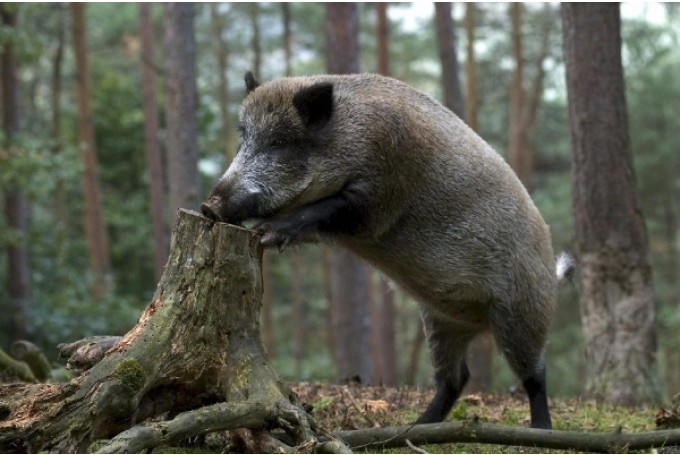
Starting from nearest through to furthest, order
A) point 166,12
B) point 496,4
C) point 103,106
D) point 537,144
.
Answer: point 166,12
point 103,106
point 496,4
point 537,144

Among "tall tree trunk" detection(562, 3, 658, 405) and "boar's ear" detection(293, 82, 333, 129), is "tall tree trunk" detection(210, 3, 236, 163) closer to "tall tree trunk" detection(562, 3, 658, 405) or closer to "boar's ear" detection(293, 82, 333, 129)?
"tall tree trunk" detection(562, 3, 658, 405)

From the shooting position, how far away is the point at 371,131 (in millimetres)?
5500

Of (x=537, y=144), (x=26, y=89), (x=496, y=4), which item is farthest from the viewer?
(x=26, y=89)

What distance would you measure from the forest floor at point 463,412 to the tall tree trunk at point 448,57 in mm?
5746

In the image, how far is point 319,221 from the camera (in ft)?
16.6

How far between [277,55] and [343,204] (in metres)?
24.4

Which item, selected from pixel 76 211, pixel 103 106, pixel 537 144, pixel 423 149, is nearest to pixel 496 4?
pixel 537 144

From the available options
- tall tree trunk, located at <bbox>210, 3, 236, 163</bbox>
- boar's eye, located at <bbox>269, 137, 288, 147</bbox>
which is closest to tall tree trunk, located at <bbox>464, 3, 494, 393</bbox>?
boar's eye, located at <bbox>269, 137, 288, 147</bbox>

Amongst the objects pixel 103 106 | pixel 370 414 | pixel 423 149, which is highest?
pixel 103 106

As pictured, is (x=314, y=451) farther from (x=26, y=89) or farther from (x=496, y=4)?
(x=26, y=89)

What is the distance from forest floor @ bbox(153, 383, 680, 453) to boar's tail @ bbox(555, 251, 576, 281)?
111 centimetres

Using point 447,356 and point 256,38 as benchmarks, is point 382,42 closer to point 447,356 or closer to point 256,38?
point 256,38

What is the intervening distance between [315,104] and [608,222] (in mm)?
4145

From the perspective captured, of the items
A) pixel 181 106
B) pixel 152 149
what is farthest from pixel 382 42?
pixel 181 106
